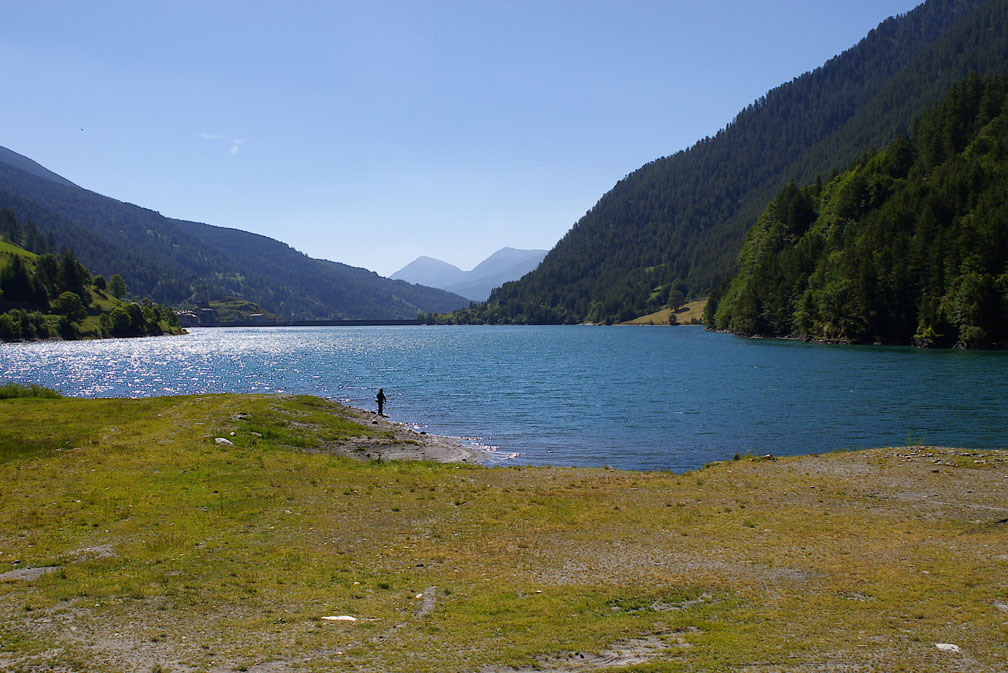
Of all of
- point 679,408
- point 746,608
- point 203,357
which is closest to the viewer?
point 746,608

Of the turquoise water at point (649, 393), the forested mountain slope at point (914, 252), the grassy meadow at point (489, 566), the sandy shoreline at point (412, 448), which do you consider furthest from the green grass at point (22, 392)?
the forested mountain slope at point (914, 252)

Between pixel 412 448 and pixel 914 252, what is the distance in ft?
423

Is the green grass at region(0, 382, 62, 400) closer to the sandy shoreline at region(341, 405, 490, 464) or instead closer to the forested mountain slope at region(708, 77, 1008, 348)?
the sandy shoreline at region(341, 405, 490, 464)

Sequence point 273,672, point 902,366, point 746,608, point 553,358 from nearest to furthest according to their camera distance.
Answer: point 273,672 → point 746,608 → point 902,366 → point 553,358

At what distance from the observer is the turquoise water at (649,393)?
155ft

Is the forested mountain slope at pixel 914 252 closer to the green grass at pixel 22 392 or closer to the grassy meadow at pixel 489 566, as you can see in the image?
the grassy meadow at pixel 489 566

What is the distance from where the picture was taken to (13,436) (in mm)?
34000

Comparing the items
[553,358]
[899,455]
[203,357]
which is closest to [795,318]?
[553,358]

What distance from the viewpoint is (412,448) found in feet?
147

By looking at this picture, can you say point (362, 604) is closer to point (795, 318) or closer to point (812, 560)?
point (812, 560)

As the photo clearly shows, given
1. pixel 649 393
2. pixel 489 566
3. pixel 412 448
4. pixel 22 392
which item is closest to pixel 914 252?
pixel 649 393

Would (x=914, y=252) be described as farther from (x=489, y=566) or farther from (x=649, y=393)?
(x=489, y=566)

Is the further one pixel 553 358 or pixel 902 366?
pixel 553 358

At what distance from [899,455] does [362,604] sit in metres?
31.8
